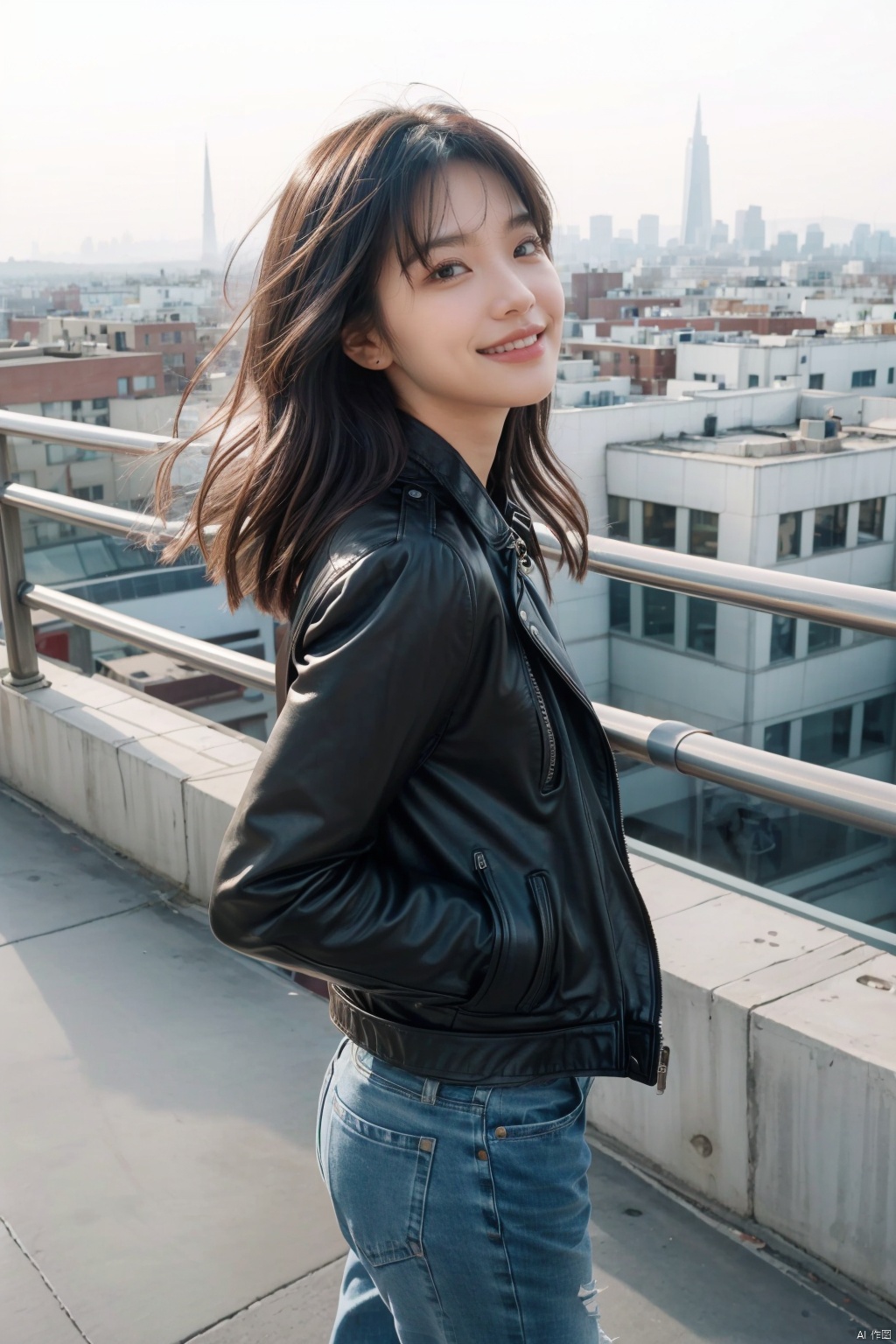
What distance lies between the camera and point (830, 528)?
2761cm

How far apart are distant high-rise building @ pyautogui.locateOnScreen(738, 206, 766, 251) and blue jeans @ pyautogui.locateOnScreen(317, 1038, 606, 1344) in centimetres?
20293

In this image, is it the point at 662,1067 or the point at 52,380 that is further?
the point at 52,380

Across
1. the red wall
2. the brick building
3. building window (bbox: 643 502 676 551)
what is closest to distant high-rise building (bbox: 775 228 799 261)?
the brick building

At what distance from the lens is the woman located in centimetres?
103

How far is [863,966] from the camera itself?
1.99 meters

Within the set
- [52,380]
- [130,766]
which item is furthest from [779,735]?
[130,766]

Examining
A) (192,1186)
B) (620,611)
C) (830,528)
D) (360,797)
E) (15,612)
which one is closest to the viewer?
(360,797)

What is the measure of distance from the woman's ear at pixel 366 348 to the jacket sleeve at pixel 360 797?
236 millimetres

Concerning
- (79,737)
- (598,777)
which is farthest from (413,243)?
(79,737)

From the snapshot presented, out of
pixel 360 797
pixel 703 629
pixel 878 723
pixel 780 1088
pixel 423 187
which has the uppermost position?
pixel 423 187

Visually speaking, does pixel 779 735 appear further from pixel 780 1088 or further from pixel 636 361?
pixel 636 361

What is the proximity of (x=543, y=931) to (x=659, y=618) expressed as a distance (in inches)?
957

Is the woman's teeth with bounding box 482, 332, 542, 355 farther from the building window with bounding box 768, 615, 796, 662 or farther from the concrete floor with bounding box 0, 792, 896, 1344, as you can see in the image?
the building window with bounding box 768, 615, 796, 662

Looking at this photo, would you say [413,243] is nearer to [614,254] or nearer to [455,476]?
[455,476]
